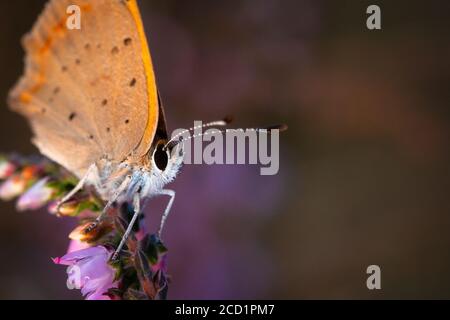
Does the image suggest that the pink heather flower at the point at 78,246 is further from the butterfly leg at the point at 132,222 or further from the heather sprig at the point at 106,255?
the butterfly leg at the point at 132,222

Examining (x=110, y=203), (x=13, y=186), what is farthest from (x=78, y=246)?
(x=13, y=186)

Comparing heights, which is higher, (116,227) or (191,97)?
(191,97)

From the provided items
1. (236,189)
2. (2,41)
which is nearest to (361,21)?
(236,189)

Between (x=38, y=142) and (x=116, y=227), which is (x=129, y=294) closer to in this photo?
(x=116, y=227)

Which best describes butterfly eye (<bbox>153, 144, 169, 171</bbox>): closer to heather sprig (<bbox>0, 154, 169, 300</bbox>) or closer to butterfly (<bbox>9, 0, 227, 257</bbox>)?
butterfly (<bbox>9, 0, 227, 257</bbox>)

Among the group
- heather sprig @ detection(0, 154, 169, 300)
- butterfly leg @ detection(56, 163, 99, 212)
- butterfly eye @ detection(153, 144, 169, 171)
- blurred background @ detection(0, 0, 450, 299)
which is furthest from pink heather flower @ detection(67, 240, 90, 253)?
blurred background @ detection(0, 0, 450, 299)

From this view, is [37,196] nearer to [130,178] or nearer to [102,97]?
[130,178]

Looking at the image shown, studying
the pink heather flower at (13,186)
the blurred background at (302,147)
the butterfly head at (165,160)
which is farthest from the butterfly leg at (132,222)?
the blurred background at (302,147)
